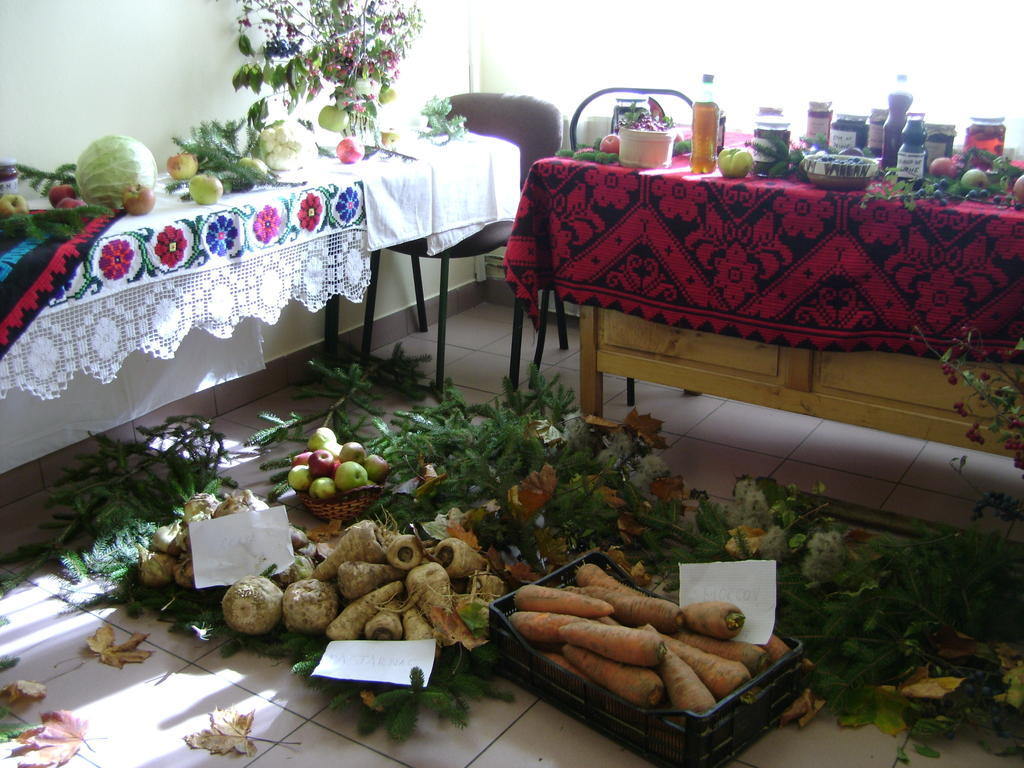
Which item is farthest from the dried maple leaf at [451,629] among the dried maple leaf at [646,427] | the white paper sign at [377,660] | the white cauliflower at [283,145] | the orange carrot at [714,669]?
the white cauliflower at [283,145]

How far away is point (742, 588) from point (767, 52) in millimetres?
2234

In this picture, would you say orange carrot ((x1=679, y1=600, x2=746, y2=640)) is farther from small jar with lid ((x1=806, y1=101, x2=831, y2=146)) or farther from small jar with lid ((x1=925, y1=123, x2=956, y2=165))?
small jar with lid ((x1=806, y1=101, x2=831, y2=146))

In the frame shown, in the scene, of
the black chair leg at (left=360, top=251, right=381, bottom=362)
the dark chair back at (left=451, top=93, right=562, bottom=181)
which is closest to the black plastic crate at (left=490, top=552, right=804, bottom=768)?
Result: the black chair leg at (left=360, top=251, right=381, bottom=362)

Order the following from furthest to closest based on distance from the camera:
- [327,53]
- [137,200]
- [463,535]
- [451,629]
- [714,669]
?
[327,53]
[137,200]
[463,535]
[451,629]
[714,669]

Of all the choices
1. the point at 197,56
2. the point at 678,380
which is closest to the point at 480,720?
the point at 678,380

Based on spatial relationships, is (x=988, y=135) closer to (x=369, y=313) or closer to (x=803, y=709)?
(x=803, y=709)

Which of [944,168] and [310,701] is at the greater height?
[944,168]

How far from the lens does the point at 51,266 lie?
2148 mm

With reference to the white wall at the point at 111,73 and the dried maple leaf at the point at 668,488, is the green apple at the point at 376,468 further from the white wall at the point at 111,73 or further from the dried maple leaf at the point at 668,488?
the white wall at the point at 111,73

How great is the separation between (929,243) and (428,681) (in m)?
1.48

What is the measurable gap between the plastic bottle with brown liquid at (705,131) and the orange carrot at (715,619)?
1.25 meters

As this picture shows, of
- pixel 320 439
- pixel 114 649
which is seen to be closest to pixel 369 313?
pixel 320 439

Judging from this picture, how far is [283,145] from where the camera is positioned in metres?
2.83

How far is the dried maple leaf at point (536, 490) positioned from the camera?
2.33 metres
